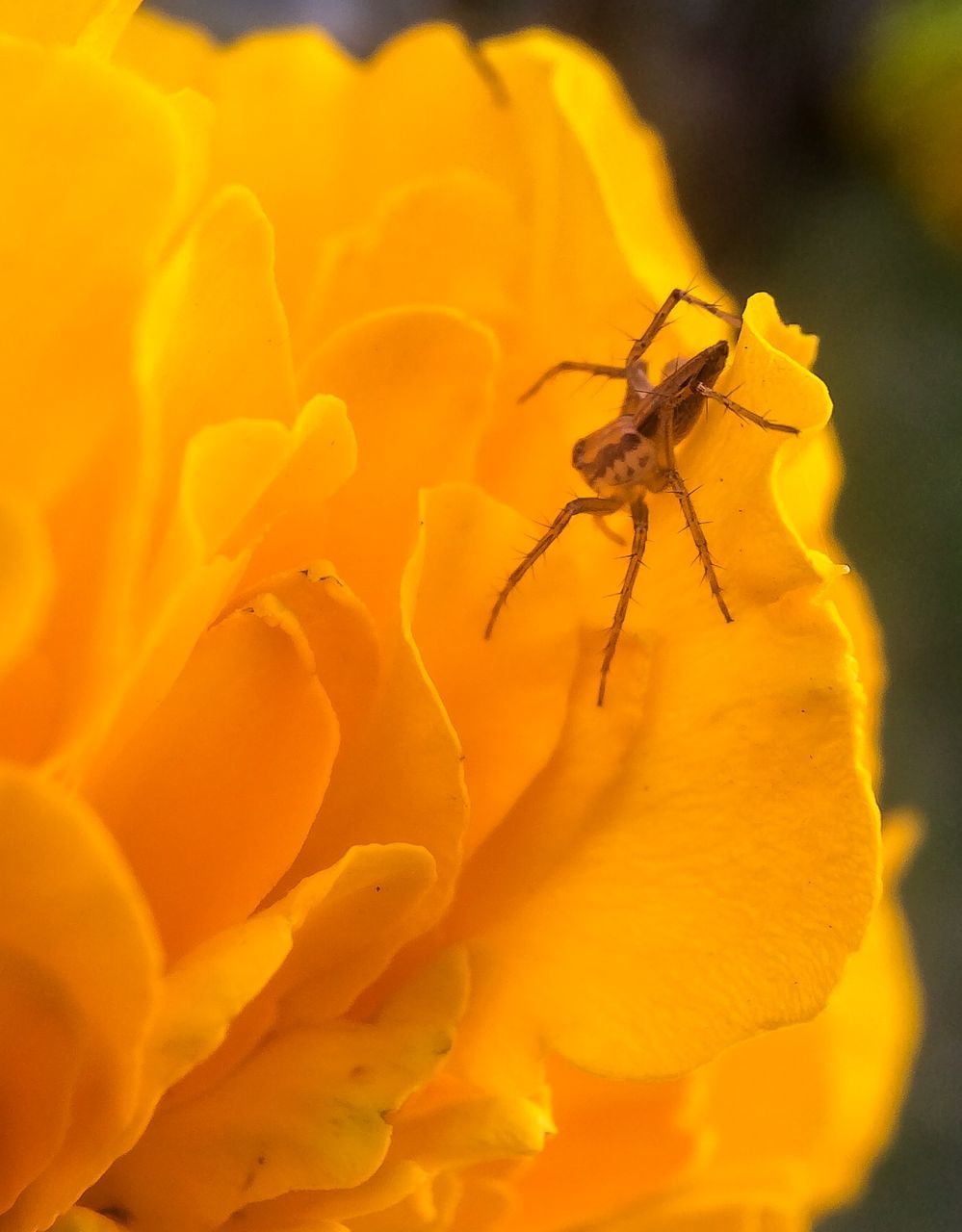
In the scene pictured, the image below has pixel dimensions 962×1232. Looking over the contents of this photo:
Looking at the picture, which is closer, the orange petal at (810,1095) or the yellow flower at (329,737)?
the yellow flower at (329,737)

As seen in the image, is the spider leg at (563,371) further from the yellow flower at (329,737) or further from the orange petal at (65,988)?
the orange petal at (65,988)

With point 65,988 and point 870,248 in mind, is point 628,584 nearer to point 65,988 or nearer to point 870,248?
point 65,988

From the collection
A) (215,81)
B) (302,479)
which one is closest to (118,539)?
(302,479)

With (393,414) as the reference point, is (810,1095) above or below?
below

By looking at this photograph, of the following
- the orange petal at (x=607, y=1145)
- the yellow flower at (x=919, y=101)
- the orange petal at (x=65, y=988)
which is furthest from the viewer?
the yellow flower at (x=919, y=101)

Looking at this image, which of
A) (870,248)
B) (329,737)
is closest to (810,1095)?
(329,737)

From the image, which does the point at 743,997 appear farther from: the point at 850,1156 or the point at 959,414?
the point at 959,414

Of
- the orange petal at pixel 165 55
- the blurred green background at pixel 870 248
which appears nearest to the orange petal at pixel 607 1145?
the orange petal at pixel 165 55
